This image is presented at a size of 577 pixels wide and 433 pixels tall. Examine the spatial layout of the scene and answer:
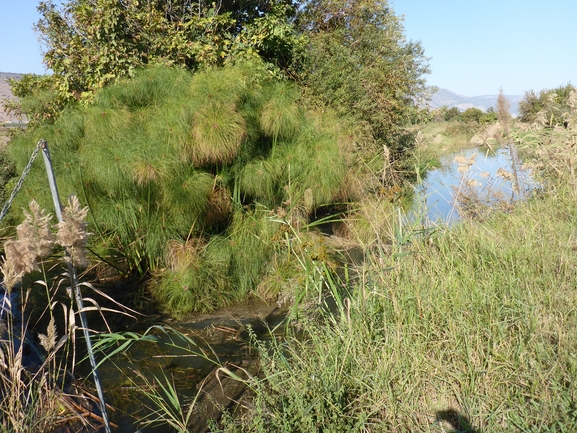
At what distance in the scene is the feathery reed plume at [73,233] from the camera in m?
2.07

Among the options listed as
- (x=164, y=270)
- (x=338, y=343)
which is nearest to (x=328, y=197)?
(x=164, y=270)

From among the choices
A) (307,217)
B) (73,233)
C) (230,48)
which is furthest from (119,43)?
(73,233)

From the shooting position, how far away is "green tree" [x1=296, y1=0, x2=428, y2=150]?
8.52 metres

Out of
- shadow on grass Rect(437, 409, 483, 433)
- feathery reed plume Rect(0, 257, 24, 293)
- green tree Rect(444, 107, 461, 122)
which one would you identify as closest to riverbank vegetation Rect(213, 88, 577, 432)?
shadow on grass Rect(437, 409, 483, 433)

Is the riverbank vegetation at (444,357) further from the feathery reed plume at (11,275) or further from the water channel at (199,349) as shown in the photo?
the feathery reed plume at (11,275)

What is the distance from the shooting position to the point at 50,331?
213 cm

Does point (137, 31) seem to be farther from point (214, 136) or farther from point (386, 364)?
point (386, 364)

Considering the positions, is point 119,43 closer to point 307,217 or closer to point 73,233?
point 307,217

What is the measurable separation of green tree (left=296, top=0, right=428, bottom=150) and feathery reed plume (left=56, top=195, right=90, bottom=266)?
661cm

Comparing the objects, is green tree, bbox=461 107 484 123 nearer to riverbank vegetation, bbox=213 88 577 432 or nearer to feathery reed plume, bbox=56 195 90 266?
riverbank vegetation, bbox=213 88 577 432

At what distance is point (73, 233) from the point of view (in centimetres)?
210

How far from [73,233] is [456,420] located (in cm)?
194

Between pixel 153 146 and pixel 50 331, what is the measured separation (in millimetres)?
3324

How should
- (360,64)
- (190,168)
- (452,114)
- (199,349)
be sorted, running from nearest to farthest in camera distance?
(199,349), (190,168), (360,64), (452,114)
